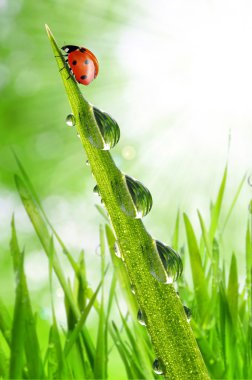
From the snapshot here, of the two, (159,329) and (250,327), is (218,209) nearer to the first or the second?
(250,327)

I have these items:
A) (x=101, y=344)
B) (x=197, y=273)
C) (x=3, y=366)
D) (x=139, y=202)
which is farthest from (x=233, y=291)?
(x=139, y=202)

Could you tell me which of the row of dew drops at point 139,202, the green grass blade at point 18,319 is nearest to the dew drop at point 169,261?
the row of dew drops at point 139,202

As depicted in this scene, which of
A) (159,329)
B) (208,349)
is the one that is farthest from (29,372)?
(159,329)

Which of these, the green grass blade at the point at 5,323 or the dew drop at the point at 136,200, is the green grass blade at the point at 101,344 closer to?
the green grass blade at the point at 5,323

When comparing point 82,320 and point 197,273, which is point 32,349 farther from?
point 197,273

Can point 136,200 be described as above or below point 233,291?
below
